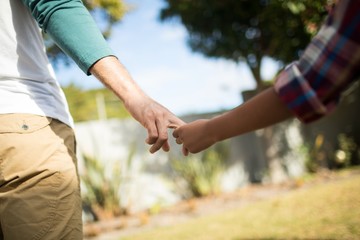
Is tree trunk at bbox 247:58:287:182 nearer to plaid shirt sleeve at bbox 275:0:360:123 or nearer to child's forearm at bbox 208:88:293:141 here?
child's forearm at bbox 208:88:293:141

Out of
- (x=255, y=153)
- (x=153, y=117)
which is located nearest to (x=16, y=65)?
(x=153, y=117)

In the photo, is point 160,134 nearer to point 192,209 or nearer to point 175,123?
point 175,123

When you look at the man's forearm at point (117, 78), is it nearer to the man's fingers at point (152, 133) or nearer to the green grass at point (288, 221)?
the man's fingers at point (152, 133)

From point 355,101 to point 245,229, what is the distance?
329 inches

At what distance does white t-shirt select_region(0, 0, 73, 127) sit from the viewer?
121 cm

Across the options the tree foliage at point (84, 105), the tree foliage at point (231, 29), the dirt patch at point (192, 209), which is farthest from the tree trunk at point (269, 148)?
the tree foliage at point (84, 105)

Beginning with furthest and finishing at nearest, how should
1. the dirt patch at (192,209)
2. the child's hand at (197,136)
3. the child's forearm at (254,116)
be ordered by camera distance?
the dirt patch at (192,209) → the child's hand at (197,136) → the child's forearm at (254,116)

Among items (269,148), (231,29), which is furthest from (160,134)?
(269,148)

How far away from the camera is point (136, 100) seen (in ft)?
4.37

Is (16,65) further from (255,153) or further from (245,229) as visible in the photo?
(255,153)

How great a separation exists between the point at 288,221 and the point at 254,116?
14.0 feet

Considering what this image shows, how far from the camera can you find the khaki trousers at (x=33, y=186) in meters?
1.12

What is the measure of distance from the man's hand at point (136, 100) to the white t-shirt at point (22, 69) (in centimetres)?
20

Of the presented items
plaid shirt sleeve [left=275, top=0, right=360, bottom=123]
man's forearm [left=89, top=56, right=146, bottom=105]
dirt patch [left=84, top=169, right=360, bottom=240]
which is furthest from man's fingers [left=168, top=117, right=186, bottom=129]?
dirt patch [left=84, top=169, right=360, bottom=240]
